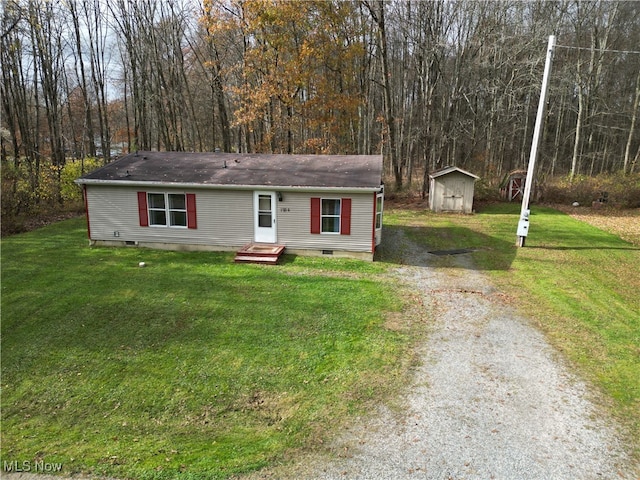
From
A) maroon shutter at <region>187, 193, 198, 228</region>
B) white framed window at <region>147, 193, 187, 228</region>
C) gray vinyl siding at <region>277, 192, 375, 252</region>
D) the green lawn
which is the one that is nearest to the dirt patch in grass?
the green lawn

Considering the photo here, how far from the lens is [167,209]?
13.4 m

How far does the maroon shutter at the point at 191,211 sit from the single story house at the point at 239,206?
0.03 m

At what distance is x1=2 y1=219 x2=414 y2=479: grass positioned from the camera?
489 cm

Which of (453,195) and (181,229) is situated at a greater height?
(453,195)

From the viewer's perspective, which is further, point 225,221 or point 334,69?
point 334,69

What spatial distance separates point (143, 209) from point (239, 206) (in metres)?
3.21

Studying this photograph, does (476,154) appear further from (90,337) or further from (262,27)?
(90,337)

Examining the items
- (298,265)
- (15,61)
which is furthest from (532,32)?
(15,61)

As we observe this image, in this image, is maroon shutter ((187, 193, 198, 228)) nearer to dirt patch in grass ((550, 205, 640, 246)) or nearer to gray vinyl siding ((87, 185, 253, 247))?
gray vinyl siding ((87, 185, 253, 247))

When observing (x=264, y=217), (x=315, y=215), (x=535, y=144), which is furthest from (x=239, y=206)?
(x=535, y=144)

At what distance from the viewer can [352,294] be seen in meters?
9.72

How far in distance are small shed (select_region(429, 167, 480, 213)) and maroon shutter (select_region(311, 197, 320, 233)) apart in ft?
33.1

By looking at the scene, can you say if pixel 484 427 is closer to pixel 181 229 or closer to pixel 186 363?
pixel 186 363

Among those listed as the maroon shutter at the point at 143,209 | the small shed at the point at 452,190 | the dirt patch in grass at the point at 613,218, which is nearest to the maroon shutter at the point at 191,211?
the maroon shutter at the point at 143,209
